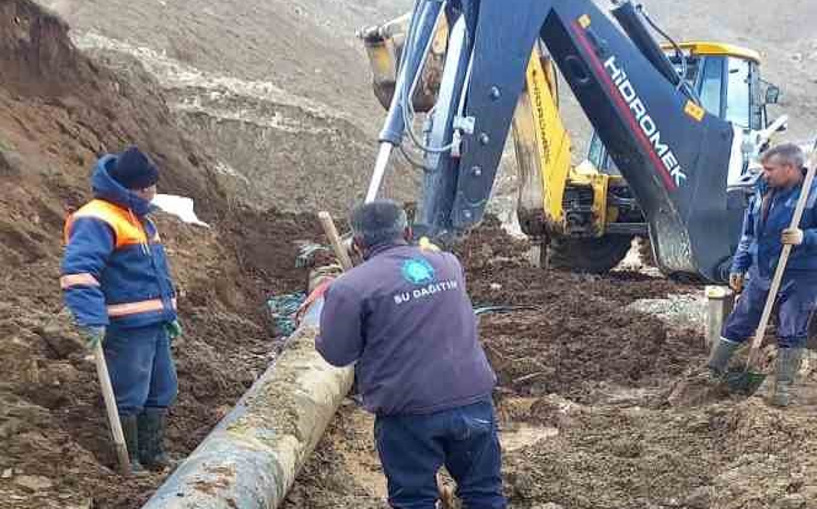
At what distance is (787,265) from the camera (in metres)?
6.02

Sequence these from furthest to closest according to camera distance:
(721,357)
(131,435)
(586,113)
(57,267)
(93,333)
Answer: (586,113), (57,267), (721,357), (131,435), (93,333)

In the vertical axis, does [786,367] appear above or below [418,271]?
below

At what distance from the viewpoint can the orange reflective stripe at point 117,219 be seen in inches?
179

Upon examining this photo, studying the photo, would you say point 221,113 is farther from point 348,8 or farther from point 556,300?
point 348,8

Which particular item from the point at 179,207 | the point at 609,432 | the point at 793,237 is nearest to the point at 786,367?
the point at 793,237

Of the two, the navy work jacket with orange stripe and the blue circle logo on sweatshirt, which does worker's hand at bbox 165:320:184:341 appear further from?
the blue circle logo on sweatshirt

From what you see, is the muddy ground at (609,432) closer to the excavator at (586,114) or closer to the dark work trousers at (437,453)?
the dark work trousers at (437,453)

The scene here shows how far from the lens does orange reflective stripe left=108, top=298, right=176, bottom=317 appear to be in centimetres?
459

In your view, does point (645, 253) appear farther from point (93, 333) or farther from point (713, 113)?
point (93, 333)

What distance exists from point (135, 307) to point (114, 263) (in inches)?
8.8

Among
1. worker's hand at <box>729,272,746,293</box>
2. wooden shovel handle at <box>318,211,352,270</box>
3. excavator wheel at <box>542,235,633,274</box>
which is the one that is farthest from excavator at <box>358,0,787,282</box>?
worker's hand at <box>729,272,746,293</box>

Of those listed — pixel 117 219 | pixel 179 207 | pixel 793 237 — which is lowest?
pixel 179 207

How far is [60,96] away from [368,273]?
7162 millimetres

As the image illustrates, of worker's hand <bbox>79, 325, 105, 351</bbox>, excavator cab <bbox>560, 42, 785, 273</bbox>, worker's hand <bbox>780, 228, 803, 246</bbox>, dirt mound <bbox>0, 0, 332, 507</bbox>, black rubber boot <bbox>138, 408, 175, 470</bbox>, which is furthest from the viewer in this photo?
excavator cab <bbox>560, 42, 785, 273</bbox>
